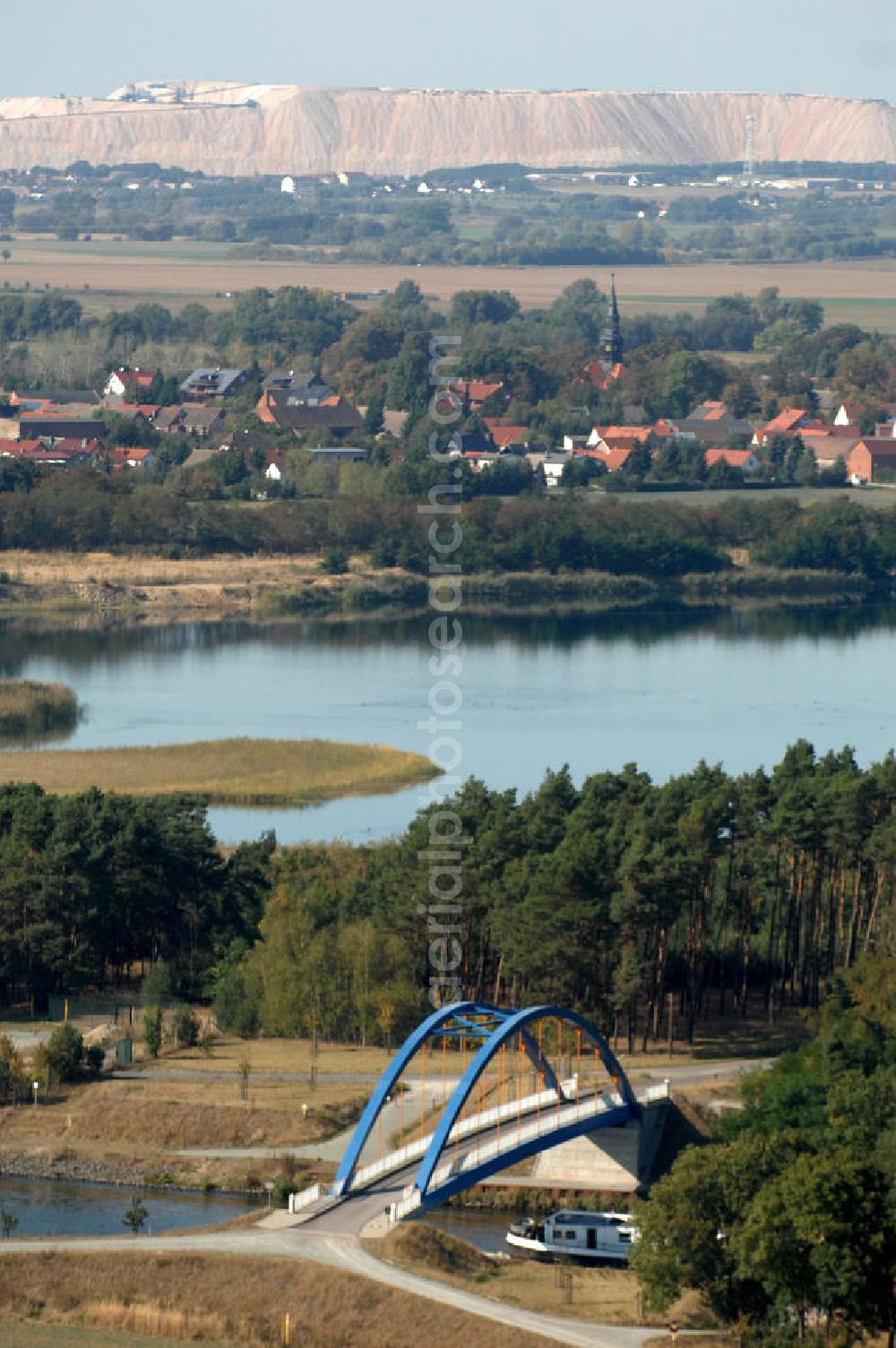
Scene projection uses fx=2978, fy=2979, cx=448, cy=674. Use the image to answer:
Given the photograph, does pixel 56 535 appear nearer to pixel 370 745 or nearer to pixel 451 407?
pixel 451 407

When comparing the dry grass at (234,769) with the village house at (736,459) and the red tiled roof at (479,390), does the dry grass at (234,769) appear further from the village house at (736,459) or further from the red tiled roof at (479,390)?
the red tiled roof at (479,390)

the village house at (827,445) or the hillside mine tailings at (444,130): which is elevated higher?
the hillside mine tailings at (444,130)

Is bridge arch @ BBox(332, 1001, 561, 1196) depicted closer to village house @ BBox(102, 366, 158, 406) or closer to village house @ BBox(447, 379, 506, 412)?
village house @ BBox(447, 379, 506, 412)

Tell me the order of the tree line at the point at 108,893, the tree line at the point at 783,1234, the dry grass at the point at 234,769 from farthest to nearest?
1. the dry grass at the point at 234,769
2. the tree line at the point at 108,893
3. the tree line at the point at 783,1234

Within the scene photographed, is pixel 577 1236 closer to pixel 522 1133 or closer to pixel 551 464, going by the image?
pixel 522 1133

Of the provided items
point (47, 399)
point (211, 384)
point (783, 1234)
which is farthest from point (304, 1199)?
point (211, 384)

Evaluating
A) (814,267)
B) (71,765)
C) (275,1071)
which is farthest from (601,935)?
(814,267)

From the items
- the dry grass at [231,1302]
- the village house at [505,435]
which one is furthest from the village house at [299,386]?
the dry grass at [231,1302]
